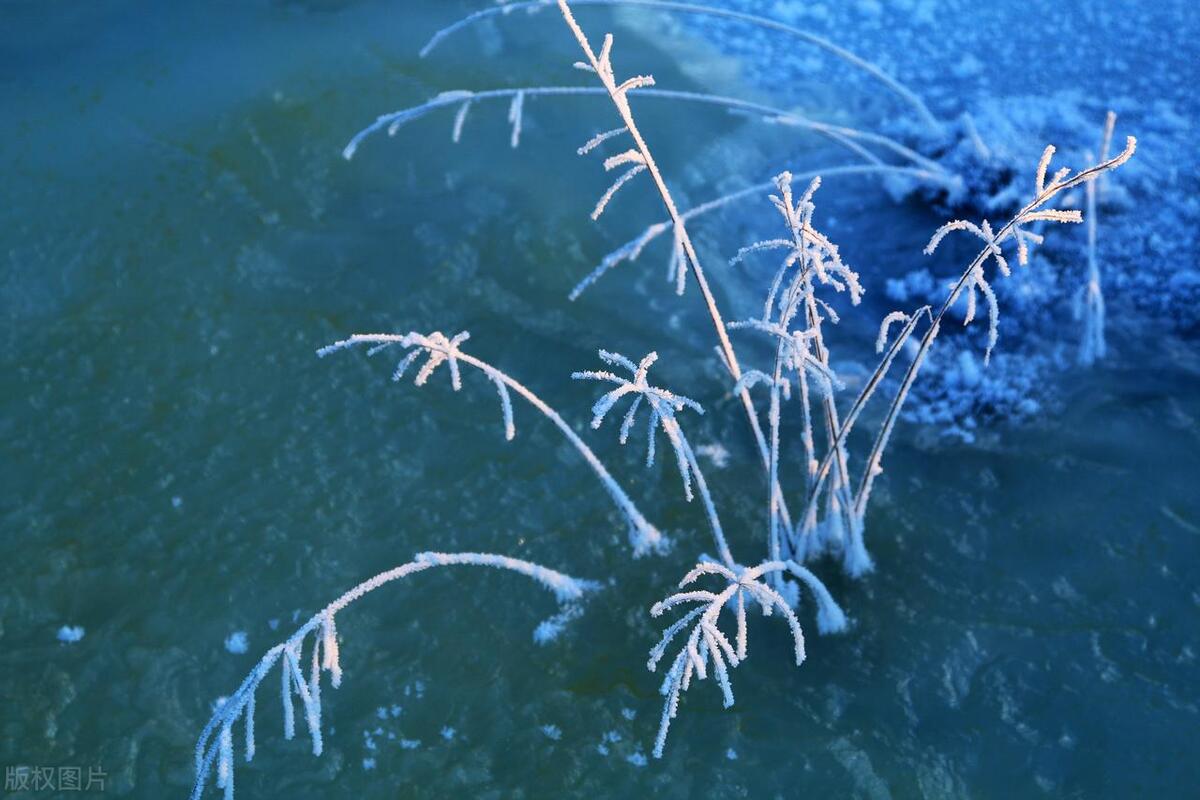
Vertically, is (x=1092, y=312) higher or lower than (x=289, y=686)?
higher

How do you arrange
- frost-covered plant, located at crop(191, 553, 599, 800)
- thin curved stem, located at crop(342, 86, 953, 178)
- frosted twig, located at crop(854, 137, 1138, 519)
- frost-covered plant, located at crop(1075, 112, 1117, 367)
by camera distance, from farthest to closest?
frost-covered plant, located at crop(1075, 112, 1117, 367)
thin curved stem, located at crop(342, 86, 953, 178)
frost-covered plant, located at crop(191, 553, 599, 800)
frosted twig, located at crop(854, 137, 1138, 519)

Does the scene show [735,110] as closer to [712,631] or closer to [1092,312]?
[1092,312]

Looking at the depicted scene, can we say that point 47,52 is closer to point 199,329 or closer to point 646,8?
point 199,329

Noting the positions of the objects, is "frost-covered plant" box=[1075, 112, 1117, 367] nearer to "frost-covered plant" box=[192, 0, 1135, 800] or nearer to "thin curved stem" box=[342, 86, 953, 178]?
Result: "frost-covered plant" box=[192, 0, 1135, 800]

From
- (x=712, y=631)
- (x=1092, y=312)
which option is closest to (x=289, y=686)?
(x=712, y=631)

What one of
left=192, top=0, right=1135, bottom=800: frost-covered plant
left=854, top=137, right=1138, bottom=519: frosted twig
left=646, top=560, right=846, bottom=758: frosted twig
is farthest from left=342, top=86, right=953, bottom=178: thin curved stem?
left=646, top=560, right=846, bottom=758: frosted twig

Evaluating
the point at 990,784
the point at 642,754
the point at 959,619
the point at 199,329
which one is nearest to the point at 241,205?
the point at 199,329

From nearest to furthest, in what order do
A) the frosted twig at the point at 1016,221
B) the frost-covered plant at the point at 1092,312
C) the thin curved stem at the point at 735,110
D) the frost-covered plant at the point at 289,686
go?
the frosted twig at the point at 1016,221 < the frost-covered plant at the point at 289,686 < the thin curved stem at the point at 735,110 < the frost-covered plant at the point at 1092,312

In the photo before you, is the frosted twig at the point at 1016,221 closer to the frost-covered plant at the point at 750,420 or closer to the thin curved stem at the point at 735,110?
the frost-covered plant at the point at 750,420

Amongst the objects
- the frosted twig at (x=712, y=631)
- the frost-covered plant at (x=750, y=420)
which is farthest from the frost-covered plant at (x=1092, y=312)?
the frosted twig at (x=712, y=631)

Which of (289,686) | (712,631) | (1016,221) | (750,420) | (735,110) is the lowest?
(289,686)

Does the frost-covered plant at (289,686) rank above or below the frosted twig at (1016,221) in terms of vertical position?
below
